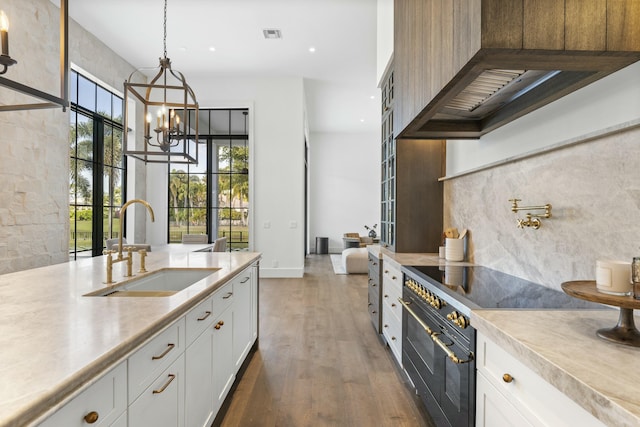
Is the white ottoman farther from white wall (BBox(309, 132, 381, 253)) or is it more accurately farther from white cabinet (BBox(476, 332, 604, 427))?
white cabinet (BBox(476, 332, 604, 427))

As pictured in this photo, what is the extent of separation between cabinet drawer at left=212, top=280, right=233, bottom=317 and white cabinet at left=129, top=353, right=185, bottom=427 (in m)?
0.49

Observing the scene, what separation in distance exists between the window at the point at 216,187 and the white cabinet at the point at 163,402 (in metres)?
5.82

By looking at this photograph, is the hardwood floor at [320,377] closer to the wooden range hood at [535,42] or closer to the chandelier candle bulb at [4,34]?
the wooden range hood at [535,42]

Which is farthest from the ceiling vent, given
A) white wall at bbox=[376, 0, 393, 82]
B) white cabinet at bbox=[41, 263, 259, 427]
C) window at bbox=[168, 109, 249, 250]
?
white cabinet at bbox=[41, 263, 259, 427]

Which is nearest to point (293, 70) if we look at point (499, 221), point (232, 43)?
point (232, 43)

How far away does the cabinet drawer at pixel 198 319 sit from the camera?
158 centimetres

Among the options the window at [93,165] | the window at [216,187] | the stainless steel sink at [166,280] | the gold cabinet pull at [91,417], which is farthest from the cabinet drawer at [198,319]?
the window at [216,187]

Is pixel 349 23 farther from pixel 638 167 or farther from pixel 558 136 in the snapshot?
pixel 638 167

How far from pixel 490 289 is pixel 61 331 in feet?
5.97

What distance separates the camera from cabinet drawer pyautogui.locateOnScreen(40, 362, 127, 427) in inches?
31.5

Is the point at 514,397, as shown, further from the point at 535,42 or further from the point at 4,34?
the point at 4,34

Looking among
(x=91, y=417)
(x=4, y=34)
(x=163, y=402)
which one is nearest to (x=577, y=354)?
(x=91, y=417)

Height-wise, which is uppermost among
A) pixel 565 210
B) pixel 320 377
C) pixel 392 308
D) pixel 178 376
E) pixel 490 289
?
pixel 565 210

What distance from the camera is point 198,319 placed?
1689 mm
